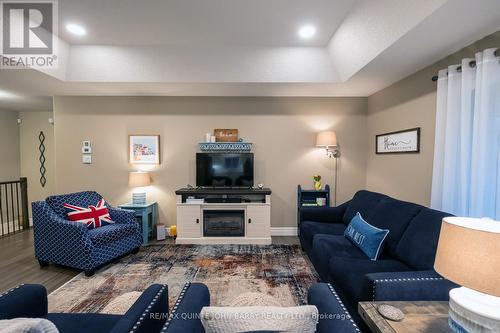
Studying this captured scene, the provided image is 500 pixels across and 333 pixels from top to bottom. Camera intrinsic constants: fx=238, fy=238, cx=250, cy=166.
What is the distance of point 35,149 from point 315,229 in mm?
6283

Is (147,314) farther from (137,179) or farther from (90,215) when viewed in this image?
(137,179)

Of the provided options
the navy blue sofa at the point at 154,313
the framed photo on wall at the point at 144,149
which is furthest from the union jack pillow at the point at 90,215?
the navy blue sofa at the point at 154,313

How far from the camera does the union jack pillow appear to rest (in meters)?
3.05

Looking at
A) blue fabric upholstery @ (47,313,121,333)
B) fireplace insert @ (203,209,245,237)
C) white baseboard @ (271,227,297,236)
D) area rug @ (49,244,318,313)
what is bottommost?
area rug @ (49,244,318,313)

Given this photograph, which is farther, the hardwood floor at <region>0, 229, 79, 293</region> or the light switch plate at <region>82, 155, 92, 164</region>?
the light switch plate at <region>82, 155, 92, 164</region>

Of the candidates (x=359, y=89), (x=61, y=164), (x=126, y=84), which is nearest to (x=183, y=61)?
(x=126, y=84)

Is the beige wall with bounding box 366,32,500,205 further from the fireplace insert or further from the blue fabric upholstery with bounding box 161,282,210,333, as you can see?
the blue fabric upholstery with bounding box 161,282,210,333

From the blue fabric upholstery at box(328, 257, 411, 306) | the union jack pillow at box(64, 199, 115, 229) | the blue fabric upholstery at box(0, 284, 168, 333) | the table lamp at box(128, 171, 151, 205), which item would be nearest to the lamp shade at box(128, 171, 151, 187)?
the table lamp at box(128, 171, 151, 205)

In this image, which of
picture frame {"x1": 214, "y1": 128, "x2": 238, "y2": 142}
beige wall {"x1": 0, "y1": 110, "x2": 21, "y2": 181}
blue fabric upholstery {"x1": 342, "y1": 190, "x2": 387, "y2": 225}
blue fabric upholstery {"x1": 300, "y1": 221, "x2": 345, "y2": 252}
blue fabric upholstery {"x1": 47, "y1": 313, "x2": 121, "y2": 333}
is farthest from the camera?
beige wall {"x1": 0, "y1": 110, "x2": 21, "y2": 181}

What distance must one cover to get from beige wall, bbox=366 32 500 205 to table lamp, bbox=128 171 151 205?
3.86 meters

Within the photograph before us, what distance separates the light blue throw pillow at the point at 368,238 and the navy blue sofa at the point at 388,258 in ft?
0.18

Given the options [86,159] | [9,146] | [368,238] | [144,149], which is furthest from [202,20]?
[9,146]

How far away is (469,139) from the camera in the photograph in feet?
7.03

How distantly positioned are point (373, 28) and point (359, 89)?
154 cm
